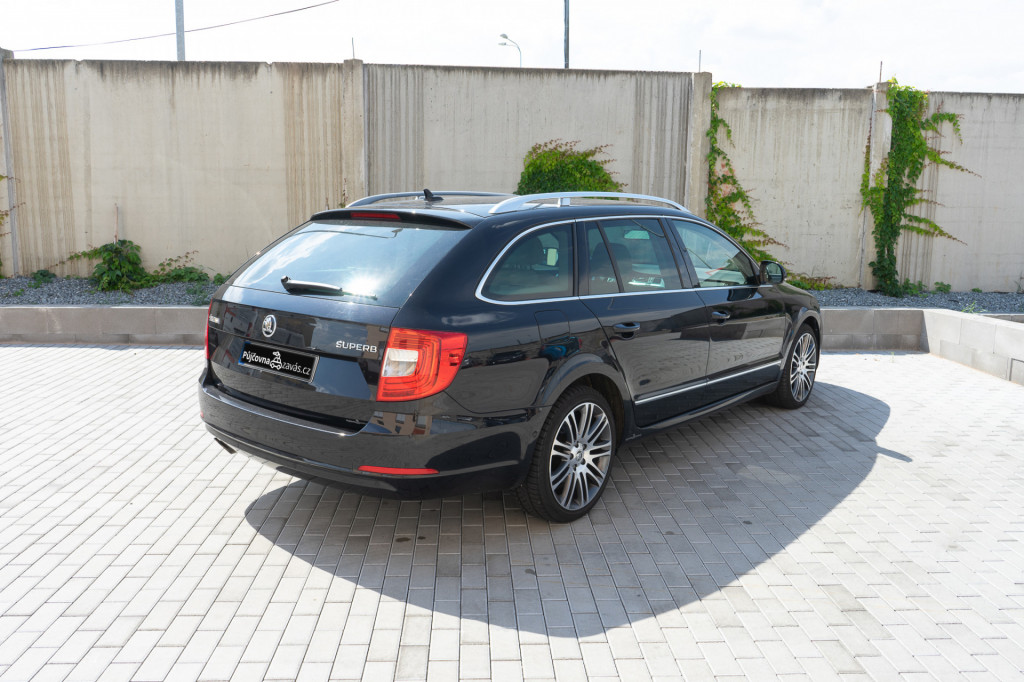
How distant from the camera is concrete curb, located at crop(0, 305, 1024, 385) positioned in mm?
9016

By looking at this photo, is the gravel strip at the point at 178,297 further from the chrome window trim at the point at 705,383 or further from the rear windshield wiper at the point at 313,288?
the rear windshield wiper at the point at 313,288

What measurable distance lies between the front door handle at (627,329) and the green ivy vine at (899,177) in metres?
9.81

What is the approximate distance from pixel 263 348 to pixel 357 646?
5.19 ft

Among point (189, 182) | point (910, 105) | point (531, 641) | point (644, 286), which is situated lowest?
point (531, 641)

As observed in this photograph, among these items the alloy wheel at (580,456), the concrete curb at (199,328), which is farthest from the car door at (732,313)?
the concrete curb at (199,328)

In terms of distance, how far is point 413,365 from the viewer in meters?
3.58

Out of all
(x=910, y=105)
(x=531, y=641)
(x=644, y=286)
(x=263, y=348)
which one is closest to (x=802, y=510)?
(x=644, y=286)

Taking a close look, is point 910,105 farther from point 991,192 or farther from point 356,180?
point 356,180

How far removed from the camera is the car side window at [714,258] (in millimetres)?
5480

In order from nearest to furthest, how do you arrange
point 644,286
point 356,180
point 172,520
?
point 172,520
point 644,286
point 356,180

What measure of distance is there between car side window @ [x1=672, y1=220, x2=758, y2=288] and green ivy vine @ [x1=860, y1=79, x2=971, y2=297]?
7.95m

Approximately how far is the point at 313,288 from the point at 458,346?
846 millimetres

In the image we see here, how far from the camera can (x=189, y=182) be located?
40.8 ft

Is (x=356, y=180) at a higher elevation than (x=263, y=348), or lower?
higher
